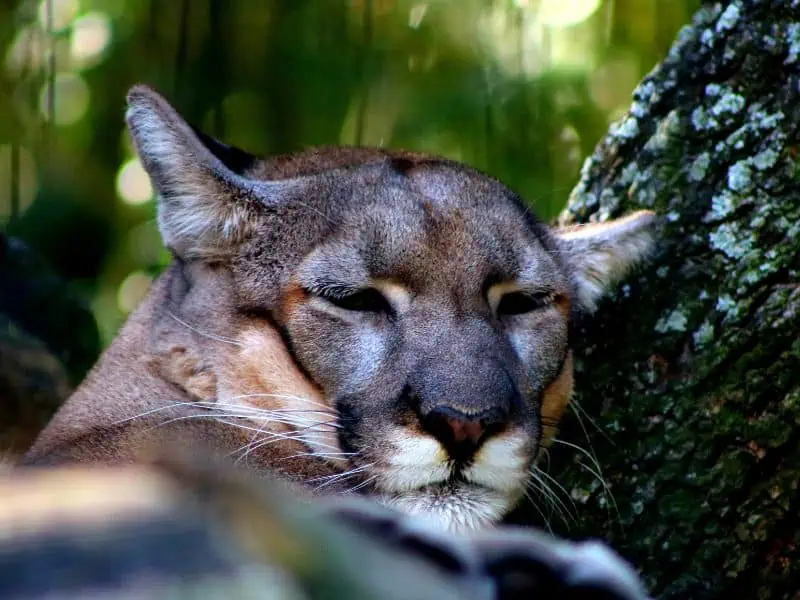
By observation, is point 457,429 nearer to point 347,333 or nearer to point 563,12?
point 347,333

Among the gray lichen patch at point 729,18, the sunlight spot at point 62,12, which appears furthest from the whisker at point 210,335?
the sunlight spot at point 62,12

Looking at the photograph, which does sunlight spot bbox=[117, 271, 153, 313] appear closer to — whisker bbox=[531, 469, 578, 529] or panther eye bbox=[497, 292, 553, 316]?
panther eye bbox=[497, 292, 553, 316]

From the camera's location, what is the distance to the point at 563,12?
5.52m

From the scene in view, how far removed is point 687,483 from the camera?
3156mm

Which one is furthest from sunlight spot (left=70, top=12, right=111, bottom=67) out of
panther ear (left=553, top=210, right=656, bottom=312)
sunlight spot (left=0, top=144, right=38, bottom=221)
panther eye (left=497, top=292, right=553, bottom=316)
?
panther eye (left=497, top=292, right=553, bottom=316)

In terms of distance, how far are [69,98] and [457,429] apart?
4422 millimetres

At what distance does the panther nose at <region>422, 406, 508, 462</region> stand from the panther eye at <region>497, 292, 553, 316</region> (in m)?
0.61

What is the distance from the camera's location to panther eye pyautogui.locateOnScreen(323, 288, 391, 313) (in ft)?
10.6

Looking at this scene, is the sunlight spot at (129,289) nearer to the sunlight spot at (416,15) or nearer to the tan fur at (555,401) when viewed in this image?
the sunlight spot at (416,15)

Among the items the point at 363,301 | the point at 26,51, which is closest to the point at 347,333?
the point at 363,301

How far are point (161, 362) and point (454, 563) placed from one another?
6.06ft

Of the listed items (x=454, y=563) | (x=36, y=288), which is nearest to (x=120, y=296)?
(x=36, y=288)

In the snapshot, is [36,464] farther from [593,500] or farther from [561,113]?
[561,113]

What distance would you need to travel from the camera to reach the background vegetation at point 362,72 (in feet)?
18.0
